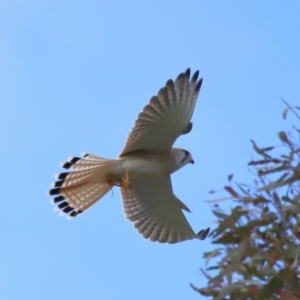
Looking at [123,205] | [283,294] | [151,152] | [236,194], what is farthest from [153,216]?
[283,294]

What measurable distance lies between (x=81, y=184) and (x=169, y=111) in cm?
142

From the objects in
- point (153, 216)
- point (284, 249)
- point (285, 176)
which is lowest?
point (284, 249)

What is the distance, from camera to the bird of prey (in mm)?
7727

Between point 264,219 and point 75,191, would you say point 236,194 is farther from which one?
point 75,191

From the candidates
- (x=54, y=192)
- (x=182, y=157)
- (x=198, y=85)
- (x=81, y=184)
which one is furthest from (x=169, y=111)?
(x=54, y=192)

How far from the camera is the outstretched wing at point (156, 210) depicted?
856 cm

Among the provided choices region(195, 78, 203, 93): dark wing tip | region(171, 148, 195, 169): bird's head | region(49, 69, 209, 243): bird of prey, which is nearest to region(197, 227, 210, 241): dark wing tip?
region(49, 69, 209, 243): bird of prey

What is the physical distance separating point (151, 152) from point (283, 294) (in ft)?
17.6

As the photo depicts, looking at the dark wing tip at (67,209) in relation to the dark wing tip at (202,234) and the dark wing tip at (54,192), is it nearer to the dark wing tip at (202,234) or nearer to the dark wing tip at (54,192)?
the dark wing tip at (54,192)

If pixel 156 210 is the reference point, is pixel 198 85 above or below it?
above

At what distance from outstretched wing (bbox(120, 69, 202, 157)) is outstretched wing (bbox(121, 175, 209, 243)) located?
0.65 metres

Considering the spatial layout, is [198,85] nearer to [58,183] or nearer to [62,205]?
[58,183]

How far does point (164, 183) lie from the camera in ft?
27.9

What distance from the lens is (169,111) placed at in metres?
7.72
